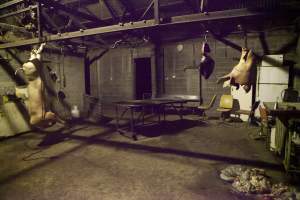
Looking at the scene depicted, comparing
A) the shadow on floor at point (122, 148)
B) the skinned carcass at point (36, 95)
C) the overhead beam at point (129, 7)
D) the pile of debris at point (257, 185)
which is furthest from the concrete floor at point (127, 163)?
the overhead beam at point (129, 7)

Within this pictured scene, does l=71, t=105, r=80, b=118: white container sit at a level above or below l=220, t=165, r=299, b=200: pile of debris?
above

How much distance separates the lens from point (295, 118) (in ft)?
11.6

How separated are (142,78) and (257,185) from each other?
8297mm

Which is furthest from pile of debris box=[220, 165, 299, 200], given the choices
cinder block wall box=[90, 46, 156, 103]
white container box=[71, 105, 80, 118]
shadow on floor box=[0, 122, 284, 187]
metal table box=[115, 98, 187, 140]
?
white container box=[71, 105, 80, 118]

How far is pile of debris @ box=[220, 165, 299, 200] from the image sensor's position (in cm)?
298

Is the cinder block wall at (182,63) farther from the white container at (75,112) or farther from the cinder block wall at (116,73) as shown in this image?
the white container at (75,112)

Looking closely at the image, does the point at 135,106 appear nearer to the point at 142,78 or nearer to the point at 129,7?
the point at 129,7

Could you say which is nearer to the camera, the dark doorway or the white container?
the white container

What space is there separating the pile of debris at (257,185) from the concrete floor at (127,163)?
13 cm

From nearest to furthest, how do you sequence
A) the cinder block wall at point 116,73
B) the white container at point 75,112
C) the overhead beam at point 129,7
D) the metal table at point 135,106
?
the metal table at point 135,106 → the overhead beam at point 129,7 → the white container at point 75,112 → the cinder block wall at point 116,73

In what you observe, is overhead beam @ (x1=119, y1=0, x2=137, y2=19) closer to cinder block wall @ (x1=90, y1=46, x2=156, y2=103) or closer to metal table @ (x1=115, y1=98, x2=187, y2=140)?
cinder block wall @ (x1=90, y1=46, x2=156, y2=103)

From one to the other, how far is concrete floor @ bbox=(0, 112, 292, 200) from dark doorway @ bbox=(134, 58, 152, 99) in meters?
3.64

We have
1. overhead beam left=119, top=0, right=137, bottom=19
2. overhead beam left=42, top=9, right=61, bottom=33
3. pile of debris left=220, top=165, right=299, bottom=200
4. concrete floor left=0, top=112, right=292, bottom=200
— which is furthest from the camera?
overhead beam left=119, top=0, right=137, bottom=19

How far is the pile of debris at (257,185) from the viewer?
298 centimetres
